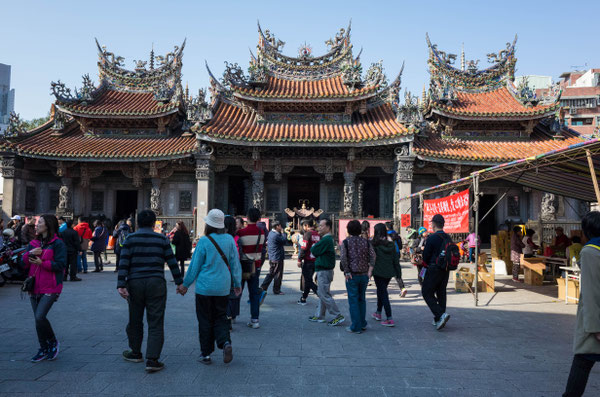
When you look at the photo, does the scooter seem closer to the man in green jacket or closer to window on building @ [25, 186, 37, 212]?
the man in green jacket

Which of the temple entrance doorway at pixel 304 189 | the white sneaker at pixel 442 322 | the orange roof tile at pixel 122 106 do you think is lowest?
the white sneaker at pixel 442 322

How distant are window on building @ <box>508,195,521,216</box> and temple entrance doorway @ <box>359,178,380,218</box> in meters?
6.30

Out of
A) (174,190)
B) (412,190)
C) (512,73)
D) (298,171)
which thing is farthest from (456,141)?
(174,190)

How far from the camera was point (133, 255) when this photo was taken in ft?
14.2

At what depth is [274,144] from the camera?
16.2 metres

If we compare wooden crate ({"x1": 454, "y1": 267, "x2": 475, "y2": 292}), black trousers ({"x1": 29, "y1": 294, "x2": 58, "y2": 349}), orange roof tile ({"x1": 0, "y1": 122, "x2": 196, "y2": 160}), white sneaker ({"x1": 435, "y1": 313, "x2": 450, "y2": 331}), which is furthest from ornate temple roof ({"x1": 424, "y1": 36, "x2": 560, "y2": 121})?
black trousers ({"x1": 29, "y1": 294, "x2": 58, "y2": 349})

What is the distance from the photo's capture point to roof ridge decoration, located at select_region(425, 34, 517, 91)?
20.0 meters

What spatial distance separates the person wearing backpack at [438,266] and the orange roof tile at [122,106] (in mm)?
14708

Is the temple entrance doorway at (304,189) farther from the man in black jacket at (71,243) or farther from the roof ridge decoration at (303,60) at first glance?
the man in black jacket at (71,243)

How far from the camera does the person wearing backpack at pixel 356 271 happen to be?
229 inches

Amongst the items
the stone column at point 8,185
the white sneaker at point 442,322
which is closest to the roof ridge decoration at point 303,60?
the stone column at point 8,185

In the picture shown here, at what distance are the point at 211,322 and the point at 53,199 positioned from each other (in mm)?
17569

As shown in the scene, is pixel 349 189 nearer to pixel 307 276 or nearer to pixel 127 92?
pixel 307 276

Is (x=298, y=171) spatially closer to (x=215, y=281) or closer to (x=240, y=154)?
(x=240, y=154)
